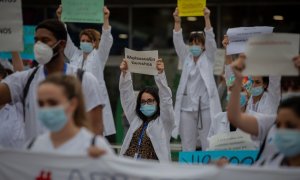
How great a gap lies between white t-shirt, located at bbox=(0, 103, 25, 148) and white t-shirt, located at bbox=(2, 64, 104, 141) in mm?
1126

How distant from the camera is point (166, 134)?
7484mm

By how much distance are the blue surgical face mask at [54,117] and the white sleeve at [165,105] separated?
317cm

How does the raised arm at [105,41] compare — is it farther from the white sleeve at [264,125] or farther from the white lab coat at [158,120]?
the white sleeve at [264,125]

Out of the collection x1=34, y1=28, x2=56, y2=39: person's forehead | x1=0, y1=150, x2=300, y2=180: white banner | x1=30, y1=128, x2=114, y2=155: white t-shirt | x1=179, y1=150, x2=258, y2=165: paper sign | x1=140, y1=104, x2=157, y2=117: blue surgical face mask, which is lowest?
x1=179, y1=150, x2=258, y2=165: paper sign

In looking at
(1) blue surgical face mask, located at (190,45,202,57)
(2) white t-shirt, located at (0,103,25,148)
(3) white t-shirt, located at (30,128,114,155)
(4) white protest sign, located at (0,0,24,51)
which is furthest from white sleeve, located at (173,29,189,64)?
(3) white t-shirt, located at (30,128,114,155)

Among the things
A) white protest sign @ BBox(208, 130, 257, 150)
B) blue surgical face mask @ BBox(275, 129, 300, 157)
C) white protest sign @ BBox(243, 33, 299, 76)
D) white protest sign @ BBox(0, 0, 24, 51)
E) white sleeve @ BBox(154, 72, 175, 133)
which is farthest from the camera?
white sleeve @ BBox(154, 72, 175, 133)

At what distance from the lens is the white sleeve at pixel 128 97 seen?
301 inches

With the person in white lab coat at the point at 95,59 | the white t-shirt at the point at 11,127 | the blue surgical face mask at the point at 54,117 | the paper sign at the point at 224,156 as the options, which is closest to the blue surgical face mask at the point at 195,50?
the person in white lab coat at the point at 95,59

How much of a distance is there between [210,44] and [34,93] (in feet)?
13.9

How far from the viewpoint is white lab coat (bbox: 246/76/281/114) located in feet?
21.7

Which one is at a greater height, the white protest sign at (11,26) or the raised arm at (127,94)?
the white protest sign at (11,26)

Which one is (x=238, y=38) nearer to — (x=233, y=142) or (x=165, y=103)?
(x=165, y=103)

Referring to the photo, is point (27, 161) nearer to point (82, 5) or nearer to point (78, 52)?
point (82, 5)

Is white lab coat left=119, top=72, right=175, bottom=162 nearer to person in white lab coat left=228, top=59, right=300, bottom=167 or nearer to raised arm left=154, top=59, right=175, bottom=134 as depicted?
raised arm left=154, top=59, right=175, bottom=134
